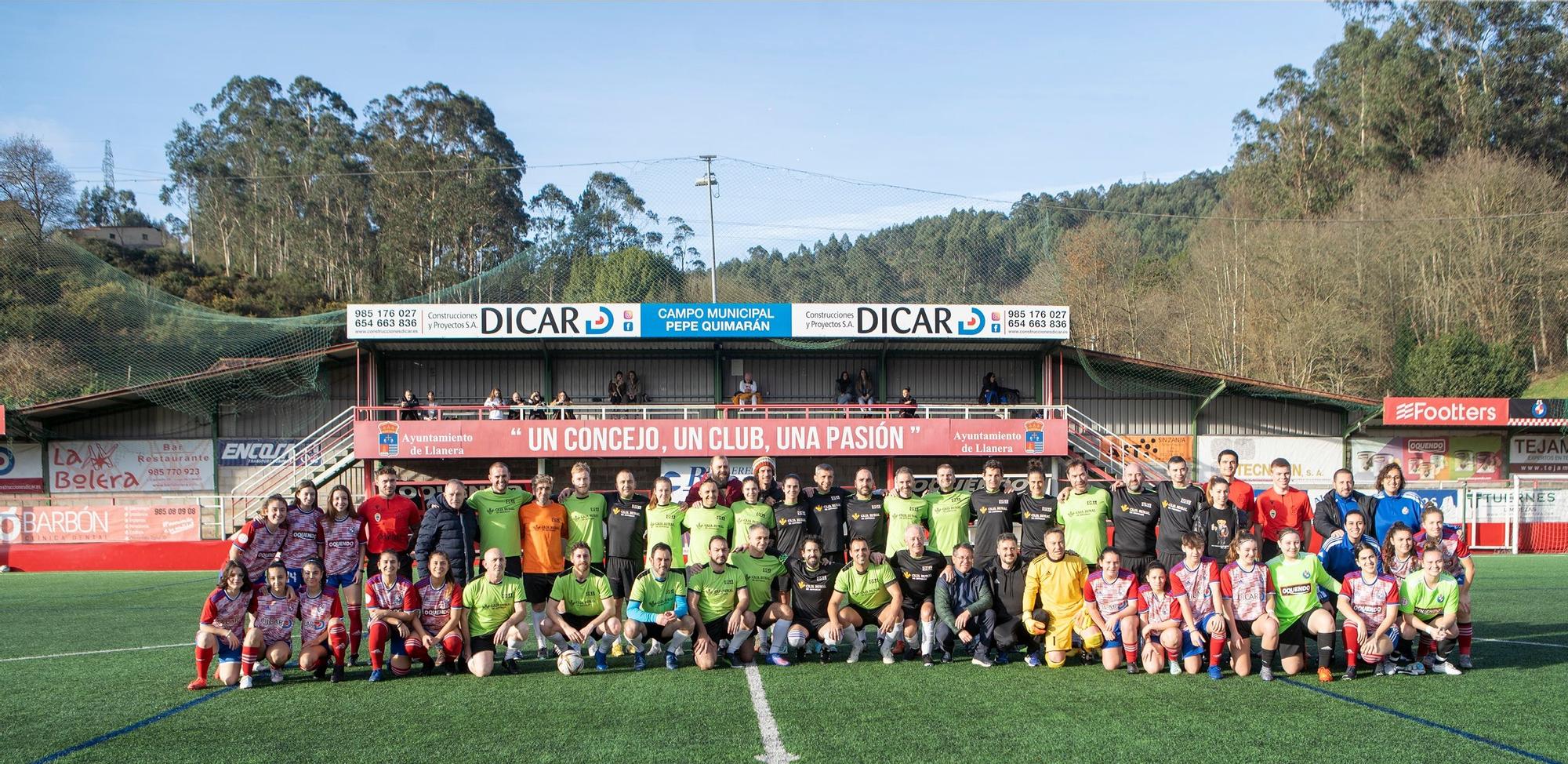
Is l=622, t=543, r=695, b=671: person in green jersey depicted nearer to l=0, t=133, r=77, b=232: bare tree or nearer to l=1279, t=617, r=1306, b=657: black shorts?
l=1279, t=617, r=1306, b=657: black shorts

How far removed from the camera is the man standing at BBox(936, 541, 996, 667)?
7730mm

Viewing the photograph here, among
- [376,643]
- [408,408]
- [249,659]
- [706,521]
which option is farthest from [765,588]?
[408,408]

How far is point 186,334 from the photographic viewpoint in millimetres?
23297

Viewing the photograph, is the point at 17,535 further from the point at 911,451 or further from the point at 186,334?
the point at 911,451

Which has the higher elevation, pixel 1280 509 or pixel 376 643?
pixel 1280 509

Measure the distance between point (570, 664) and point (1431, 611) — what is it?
20.9 feet

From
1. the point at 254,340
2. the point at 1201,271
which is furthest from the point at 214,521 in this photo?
the point at 1201,271

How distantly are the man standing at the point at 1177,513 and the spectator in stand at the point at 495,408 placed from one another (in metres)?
15.6

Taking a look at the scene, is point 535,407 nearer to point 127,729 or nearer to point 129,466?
point 129,466

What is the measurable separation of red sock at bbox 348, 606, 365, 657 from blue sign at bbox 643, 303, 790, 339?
558 inches

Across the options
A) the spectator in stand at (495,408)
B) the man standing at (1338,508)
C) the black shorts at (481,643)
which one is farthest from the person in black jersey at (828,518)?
the spectator in stand at (495,408)

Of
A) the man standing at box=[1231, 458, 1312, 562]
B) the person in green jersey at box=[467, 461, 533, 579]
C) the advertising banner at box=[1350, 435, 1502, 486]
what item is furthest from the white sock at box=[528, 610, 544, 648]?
the advertising banner at box=[1350, 435, 1502, 486]

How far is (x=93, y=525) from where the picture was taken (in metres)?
17.5

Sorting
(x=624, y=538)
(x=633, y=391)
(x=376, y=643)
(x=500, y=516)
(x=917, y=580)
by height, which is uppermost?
(x=633, y=391)
